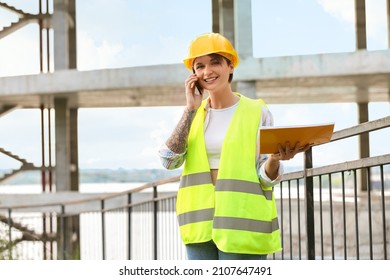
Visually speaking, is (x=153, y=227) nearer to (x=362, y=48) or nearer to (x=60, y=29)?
(x=60, y=29)

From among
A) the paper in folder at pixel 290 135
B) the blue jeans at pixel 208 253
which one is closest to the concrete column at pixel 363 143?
the blue jeans at pixel 208 253

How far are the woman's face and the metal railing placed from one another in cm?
123

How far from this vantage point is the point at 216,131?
2.52 m

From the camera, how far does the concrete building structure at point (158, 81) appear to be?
31.3 ft

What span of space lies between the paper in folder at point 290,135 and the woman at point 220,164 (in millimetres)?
123

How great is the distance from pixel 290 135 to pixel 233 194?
0.96 feet

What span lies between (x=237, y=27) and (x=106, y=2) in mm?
2225

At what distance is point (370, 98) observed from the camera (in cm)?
1208

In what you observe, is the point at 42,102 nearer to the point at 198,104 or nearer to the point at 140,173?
the point at 140,173

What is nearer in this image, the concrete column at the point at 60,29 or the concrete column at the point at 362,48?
the concrete column at the point at 60,29

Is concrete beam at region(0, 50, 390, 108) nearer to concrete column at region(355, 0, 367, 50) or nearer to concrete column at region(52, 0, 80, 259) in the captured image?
concrete column at region(52, 0, 80, 259)

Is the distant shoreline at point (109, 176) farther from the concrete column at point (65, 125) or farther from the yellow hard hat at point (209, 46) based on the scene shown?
the yellow hard hat at point (209, 46)

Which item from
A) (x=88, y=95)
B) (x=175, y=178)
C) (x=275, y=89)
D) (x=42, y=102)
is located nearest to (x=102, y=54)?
(x=88, y=95)

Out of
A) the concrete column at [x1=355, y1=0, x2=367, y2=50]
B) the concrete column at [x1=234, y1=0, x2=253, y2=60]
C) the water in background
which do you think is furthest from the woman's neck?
the concrete column at [x1=355, y1=0, x2=367, y2=50]
